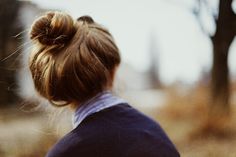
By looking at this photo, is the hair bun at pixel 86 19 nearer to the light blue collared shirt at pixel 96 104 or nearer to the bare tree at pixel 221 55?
the light blue collared shirt at pixel 96 104

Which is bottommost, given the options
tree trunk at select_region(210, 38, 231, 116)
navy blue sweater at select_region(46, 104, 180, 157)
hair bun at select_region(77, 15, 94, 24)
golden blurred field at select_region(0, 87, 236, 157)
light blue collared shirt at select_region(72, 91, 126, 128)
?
golden blurred field at select_region(0, 87, 236, 157)

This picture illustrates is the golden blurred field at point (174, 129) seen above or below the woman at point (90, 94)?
below

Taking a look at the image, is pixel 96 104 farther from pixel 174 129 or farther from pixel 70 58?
pixel 174 129

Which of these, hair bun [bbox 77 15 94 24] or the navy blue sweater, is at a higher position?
hair bun [bbox 77 15 94 24]

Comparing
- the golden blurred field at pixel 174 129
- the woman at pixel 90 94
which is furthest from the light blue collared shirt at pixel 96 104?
the golden blurred field at pixel 174 129

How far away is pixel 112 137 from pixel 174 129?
110 centimetres

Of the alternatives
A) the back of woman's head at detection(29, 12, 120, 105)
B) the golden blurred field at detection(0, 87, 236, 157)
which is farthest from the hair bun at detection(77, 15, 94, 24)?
the golden blurred field at detection(0, 87, 236, 157)

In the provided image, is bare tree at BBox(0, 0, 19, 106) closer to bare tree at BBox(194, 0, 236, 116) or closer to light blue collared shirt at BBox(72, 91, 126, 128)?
bare tree at BBox(194, 0, 236, 116)

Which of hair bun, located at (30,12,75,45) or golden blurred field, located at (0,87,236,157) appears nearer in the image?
hair bun, located at (30,12,75,45)

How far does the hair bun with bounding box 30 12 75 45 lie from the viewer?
0.90 metres

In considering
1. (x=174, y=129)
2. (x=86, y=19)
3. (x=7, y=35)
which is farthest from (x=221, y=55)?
(x=86, y=19)

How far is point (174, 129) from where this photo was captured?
76.9 inches

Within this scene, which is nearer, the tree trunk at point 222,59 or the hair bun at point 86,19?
the hair bun at point 86,19

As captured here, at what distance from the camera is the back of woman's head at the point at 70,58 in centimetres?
88
